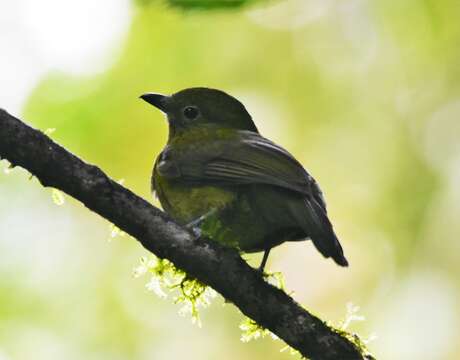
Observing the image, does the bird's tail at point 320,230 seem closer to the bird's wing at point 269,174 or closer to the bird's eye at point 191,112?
the bird's wing at point 269,174

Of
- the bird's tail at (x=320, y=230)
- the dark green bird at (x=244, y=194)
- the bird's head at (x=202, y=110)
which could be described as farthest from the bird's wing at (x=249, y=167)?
the bird's head at (x=202, y=110)

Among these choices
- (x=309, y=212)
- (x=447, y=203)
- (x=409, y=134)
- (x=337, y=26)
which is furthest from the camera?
(x=337, y=26)

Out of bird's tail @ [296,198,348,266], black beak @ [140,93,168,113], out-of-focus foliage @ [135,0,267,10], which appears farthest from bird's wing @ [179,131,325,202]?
out-of-focus foliage @ [135,0,267,10]

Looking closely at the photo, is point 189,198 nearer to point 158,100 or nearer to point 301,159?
point 158,100

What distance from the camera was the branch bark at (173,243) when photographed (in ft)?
11.6

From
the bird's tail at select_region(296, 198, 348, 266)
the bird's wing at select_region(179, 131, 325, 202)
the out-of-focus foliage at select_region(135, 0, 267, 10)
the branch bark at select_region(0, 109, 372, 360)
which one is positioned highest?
the bird's wing at select_region(179, 131, 325, 202)

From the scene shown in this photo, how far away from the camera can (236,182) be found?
15.8 feet

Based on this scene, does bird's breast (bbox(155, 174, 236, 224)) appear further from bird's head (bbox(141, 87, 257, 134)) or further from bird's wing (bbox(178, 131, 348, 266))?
bird's head (bbox(141, 87, 257, 134))

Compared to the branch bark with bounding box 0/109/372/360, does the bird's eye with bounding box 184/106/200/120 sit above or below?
above

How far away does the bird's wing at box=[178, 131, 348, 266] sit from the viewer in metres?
4.36

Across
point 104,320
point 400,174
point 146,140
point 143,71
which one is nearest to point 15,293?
point 104,320

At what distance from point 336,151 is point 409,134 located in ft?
2.58

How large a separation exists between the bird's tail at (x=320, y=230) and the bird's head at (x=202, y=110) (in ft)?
5.28

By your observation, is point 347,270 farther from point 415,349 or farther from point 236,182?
point 236,182
